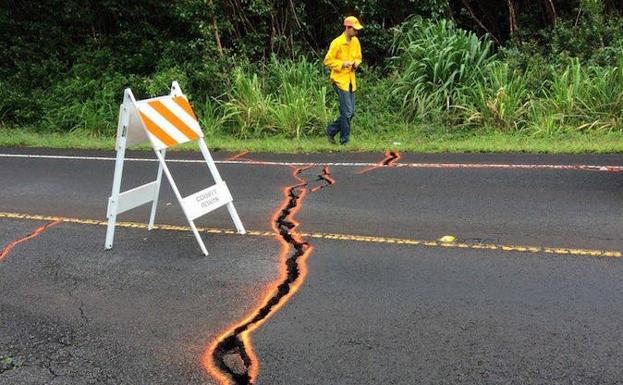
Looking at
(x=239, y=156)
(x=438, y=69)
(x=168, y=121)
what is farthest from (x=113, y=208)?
(x=438, y=69)

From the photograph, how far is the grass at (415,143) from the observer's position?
9164mm

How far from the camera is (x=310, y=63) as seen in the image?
46.9 feet

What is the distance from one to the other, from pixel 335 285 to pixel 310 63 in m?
10.4

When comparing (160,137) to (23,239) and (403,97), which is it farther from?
(403,97)

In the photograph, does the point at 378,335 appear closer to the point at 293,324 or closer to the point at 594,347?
the point at 293,324

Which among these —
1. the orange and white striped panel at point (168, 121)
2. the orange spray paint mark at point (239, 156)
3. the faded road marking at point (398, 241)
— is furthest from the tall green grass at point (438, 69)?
the orange and white striped panel at point (168, 121)

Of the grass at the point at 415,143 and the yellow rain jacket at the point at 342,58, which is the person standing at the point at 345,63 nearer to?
the yellow rain jacket at the point at 342,58

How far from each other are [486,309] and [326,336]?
3.50 feet

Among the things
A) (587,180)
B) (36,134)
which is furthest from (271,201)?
(36,134)

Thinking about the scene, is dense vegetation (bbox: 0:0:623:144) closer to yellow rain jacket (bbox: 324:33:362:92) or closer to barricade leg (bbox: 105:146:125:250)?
yellow rain jacket (bbox: 324:33:362:92)

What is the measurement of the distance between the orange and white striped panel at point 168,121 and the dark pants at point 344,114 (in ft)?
14.4

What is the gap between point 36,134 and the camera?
542 inches

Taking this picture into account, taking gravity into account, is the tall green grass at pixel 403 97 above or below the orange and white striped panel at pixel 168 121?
below

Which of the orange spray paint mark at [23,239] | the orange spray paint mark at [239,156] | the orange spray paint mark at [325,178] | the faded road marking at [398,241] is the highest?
the faded road marking at [398,241]
